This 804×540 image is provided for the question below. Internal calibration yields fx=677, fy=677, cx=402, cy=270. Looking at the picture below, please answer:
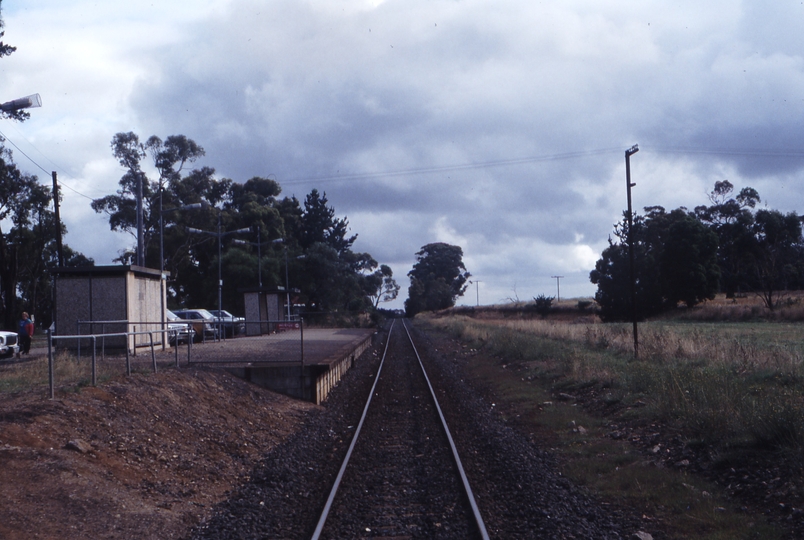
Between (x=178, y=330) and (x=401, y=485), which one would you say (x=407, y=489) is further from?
(x=178, y=330)

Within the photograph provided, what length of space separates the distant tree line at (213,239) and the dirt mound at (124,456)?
102 feet

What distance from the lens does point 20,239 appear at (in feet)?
136

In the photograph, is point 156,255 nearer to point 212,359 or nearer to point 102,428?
point 212,359

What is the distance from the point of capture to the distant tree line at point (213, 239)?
49719 millimetres

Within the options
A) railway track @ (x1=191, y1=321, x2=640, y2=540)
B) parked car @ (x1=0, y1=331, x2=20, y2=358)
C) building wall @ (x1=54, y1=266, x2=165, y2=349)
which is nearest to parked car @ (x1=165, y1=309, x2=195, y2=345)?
building wall @ (x1=54, y1=266, x2=165, y2=349)

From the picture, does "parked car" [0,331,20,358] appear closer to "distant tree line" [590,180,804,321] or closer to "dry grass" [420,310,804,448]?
"dry grass" [420,310,804,448]

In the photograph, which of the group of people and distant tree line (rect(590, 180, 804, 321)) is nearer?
the group of people

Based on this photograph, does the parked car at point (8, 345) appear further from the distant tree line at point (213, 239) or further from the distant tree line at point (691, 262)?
the distant tree line at point (691, 262)

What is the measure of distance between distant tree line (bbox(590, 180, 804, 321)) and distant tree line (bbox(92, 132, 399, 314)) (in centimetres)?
2375

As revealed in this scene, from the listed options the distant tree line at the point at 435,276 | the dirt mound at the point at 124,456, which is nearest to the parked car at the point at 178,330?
the dirt mound at the point at 124,456

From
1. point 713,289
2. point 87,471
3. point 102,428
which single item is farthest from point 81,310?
point 713,289

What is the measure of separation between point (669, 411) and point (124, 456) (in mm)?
8097

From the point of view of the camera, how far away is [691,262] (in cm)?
5816

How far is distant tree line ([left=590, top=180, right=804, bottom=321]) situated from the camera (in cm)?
5572
